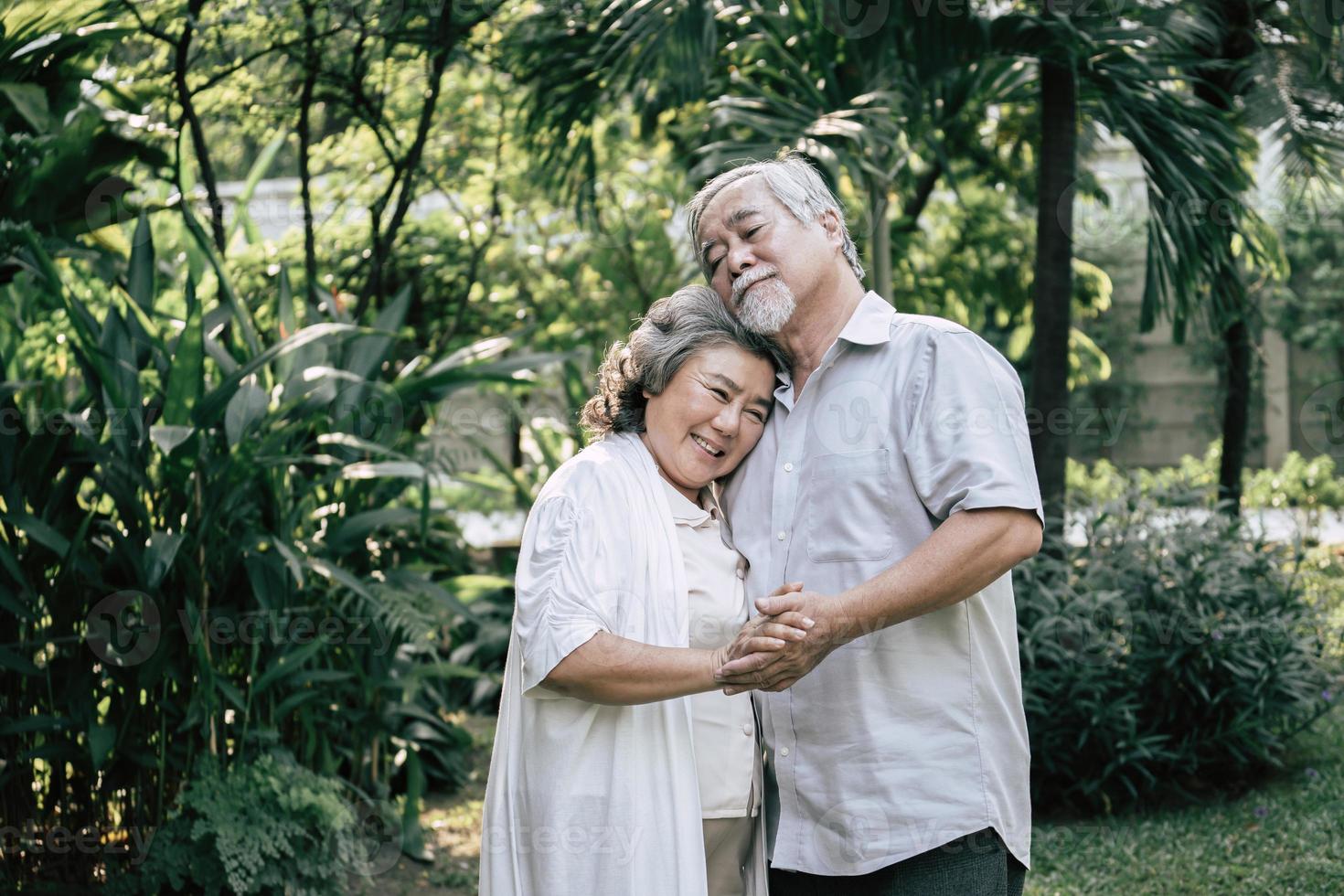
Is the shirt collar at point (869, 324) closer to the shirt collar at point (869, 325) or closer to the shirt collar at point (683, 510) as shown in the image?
the shirt collar at point (869, 325)

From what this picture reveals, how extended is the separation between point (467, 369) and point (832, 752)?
2522 millimetres

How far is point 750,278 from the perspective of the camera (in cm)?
233

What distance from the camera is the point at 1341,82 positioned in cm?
520

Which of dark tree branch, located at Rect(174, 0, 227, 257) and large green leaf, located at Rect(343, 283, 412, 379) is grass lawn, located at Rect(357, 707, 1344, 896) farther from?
dark tree branch, located at Rect(174, 0, 227, 257)

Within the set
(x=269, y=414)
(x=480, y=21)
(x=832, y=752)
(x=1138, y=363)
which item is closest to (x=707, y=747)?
(x=832, y=752)

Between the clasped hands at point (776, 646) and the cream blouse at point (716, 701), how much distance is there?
0.20 m

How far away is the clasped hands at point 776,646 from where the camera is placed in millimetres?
1957

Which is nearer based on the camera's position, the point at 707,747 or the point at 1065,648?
the point at 707,747

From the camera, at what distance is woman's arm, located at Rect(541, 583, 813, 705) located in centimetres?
198

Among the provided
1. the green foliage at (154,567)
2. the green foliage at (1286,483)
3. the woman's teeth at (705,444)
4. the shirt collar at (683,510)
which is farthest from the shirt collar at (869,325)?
the green foliage at (1286,483)

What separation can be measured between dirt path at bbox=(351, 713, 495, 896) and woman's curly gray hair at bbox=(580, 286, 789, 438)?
2.21m

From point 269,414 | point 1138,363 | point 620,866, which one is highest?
point 269,414

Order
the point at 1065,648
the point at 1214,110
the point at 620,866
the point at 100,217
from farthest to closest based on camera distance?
the point at 1214,110
the point at 1065,648
the point at 100,217
the point at 620,866

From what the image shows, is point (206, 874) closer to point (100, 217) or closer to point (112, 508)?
point (112, 508)
